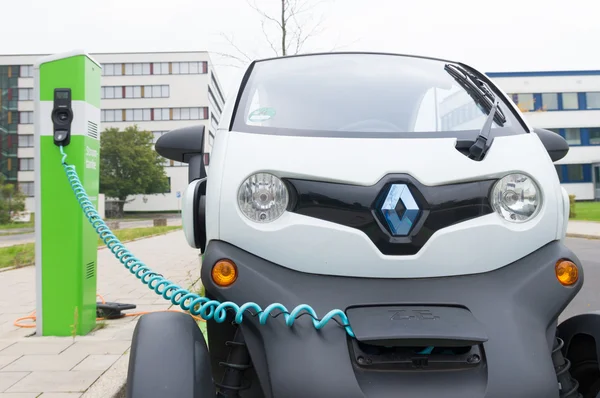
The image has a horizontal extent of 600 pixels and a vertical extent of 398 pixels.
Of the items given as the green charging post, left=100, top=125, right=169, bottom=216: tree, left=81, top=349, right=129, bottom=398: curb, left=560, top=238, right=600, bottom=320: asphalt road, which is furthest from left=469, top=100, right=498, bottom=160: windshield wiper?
left=100, top=125, right=169, bottom=216: tree

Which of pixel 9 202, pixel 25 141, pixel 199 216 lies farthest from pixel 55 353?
pixel 25 141

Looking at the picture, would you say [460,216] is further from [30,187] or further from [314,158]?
[30,187]

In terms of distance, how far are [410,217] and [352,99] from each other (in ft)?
2.36

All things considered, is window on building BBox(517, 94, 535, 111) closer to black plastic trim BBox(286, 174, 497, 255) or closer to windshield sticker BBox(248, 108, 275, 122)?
windshield sticker BBox(248, 108, 275, 122)

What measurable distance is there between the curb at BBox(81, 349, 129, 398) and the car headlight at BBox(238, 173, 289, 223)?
5.47 ft

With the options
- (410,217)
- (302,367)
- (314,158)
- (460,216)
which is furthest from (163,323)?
(460,216)

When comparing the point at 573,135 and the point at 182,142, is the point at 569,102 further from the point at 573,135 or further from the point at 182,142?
the point at 182,142

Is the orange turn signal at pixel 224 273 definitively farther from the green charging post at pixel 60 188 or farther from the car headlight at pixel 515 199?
the green charging post at pixel 60 188

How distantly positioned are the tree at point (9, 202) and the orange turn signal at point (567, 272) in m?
36.0

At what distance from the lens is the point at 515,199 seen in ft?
5.81

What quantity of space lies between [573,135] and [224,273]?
178ft

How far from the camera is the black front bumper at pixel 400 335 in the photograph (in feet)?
4.78

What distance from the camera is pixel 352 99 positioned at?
2.18m

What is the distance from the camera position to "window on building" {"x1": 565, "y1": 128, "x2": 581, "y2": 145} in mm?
48781
